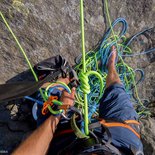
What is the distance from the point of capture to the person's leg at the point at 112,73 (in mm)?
3027

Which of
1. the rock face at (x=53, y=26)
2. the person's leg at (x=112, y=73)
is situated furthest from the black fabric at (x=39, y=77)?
the person's leg at (x=112, y=73)

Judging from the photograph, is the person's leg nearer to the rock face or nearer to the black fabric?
the rock face

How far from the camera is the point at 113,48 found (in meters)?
3.30

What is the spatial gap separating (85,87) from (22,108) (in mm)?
1342

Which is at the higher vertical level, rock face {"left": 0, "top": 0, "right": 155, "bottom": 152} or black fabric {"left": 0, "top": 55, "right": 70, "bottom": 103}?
rock face {"left": 0, "top": 0, "right": 155, "bottom": 152}

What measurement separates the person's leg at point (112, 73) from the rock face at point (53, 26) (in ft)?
0.73

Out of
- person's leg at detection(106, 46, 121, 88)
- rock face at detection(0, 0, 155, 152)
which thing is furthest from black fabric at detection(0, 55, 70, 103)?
person's leg at detection(106, 46, 121, 88)

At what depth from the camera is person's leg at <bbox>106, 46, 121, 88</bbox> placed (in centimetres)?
303

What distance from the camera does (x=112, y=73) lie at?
10.3 ft

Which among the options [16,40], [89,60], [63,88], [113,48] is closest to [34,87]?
[63,88]

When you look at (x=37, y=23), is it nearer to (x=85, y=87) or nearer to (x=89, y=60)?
(x=89, y=60)

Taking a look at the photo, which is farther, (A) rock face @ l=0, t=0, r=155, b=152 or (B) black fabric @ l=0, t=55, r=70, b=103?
(A) rock face @ l=0, t=0, r=155, b=152

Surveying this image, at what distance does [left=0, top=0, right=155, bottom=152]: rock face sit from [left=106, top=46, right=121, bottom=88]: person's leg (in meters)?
0.22

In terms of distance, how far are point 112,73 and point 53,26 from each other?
2.37 ft
